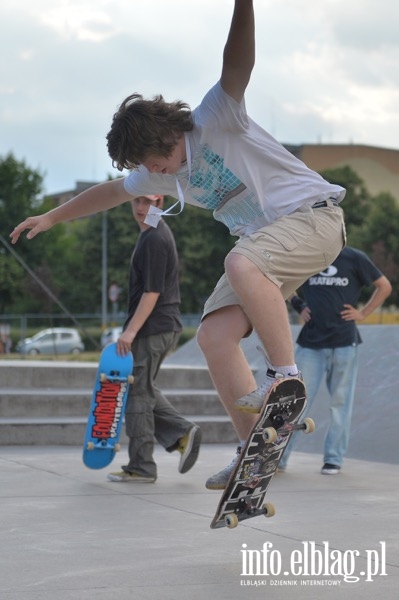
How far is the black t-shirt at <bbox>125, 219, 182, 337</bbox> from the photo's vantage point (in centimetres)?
742

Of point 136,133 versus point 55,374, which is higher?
point 136,133

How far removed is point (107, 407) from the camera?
7512 mm

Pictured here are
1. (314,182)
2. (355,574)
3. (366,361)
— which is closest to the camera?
(355,574)

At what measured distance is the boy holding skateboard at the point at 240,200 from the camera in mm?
4230

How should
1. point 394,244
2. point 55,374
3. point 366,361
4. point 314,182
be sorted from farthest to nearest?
point 394,244
point 55,374
point 366,361
point 314,182

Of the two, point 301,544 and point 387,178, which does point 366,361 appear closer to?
point 301,544

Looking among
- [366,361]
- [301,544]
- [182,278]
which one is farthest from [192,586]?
[182,278]

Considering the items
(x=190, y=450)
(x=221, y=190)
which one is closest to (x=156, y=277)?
(x=190, y=450)

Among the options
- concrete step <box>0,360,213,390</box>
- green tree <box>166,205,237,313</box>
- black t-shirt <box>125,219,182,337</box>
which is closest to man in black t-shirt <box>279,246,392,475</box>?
black t-shirt <box>125,219,182,337</box>

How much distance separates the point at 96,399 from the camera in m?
7.49

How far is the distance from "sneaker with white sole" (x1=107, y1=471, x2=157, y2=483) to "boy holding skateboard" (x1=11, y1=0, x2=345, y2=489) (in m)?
2.87

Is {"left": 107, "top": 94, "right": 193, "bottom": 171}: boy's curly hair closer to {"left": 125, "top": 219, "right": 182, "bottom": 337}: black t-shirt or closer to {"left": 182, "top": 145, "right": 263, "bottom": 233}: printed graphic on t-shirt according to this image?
{"left": 182, "top": 145, "right": 263, "bottom": 233}: printed graphic on t-shirt

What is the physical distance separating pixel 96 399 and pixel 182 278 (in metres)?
48.9

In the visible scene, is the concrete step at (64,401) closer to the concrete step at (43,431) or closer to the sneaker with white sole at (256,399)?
the concrete step at (43,431)
